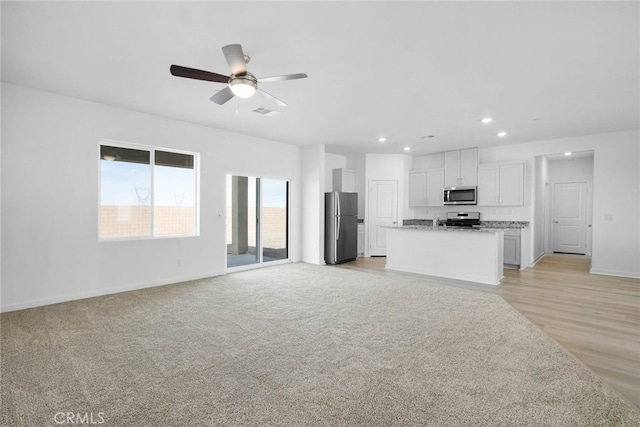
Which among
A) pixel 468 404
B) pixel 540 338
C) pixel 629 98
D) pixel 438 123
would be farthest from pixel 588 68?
pixel 468 404

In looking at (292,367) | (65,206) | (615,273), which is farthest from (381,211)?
(65,206)

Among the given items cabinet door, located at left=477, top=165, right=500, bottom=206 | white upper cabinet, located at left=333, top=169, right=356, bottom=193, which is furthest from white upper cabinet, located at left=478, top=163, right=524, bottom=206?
white upper cabinet, located at left=333, top=169, right=356, bottom=193

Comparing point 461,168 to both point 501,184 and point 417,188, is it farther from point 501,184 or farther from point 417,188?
point 417,188

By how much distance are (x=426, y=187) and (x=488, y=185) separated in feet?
4.82

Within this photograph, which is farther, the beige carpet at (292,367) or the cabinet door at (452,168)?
the cabinet door at (452,168)

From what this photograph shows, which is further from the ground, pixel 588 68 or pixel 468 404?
pixel 588 68

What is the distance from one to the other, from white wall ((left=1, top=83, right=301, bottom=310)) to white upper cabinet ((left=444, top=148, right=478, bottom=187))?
5.73 metres

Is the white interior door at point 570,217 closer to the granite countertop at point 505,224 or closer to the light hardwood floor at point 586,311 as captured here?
the light hardwood floor at point 586,311

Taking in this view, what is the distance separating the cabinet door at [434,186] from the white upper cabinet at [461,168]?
0.17 m

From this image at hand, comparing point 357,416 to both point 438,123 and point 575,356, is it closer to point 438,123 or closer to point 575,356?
point 575,356

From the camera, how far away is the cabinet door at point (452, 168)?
7.52 metres

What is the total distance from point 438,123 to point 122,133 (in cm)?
503

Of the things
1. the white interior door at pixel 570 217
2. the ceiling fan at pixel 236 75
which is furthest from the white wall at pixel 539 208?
the ceiling fan at pixel 236 75

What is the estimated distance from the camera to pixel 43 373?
7.70ft
